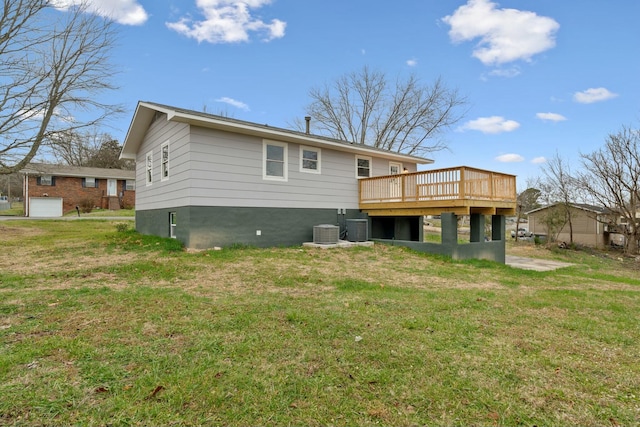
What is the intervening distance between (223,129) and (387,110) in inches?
836

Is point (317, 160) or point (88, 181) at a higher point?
point (88, 181)

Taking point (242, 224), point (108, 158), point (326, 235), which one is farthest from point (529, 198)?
point (108, 158)

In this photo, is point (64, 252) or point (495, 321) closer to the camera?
point (495, 321)

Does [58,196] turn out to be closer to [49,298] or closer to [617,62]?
[49,298]

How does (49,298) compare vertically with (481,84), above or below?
below

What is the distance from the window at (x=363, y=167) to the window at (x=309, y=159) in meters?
1.99

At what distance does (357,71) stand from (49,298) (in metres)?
27.6

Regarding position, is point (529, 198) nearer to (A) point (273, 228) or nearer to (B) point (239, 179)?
(A) point (273, 228)

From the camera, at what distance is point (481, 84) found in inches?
662

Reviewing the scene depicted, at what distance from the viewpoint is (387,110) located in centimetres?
2808

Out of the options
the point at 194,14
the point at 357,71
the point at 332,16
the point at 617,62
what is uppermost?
the point at 357,71

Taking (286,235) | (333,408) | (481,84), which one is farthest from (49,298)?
(481,84)

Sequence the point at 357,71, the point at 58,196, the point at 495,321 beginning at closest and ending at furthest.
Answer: the point at 495,321 → the point at 58,196 → the point at 357,71

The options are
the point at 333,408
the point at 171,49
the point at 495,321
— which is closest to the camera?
the point at 333,408
